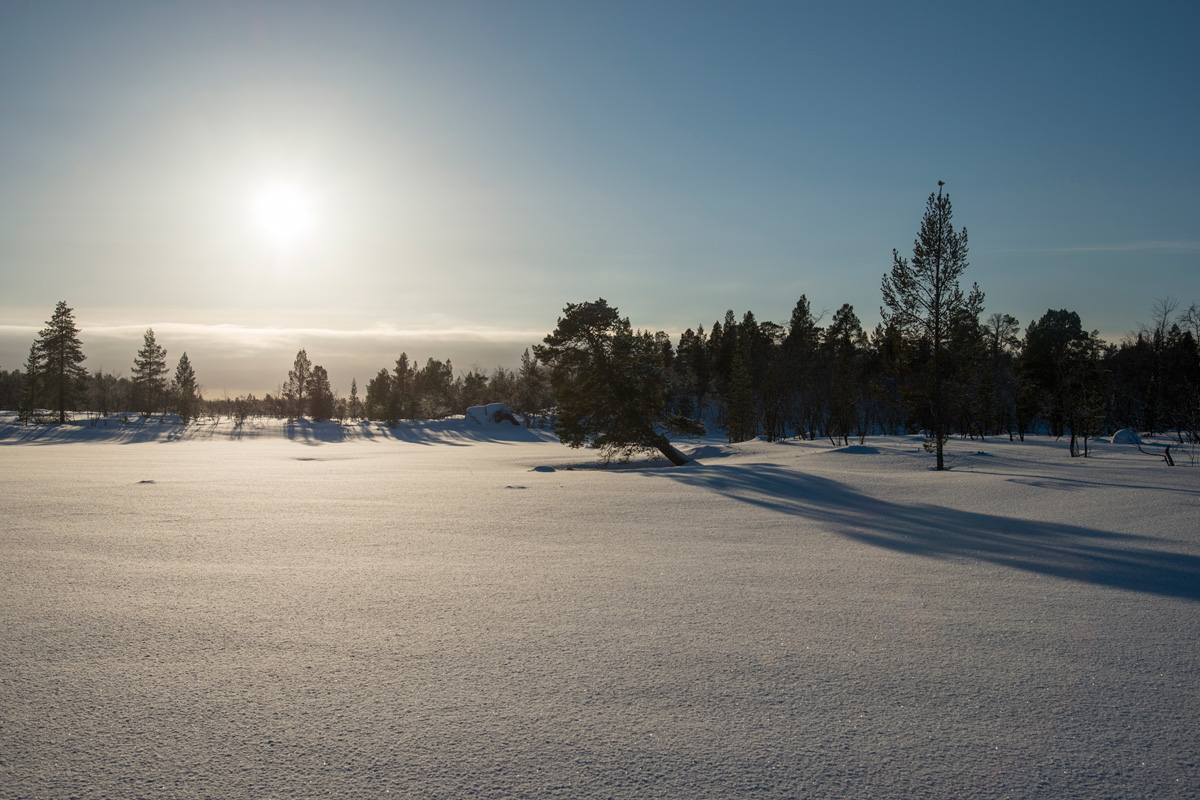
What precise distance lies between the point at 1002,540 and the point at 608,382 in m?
15.9

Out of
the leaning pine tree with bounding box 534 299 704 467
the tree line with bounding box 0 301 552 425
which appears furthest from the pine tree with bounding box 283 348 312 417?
the leaning pine tree with bounding box 534 299 704 467

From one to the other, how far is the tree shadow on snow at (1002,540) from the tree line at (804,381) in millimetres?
8429

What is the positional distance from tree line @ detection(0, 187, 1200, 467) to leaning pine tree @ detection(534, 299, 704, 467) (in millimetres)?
54

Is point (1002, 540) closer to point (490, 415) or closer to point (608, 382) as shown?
point (608, 382)

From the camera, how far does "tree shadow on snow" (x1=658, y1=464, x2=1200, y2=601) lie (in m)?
5.62

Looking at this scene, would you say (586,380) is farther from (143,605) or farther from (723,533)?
(143,605)

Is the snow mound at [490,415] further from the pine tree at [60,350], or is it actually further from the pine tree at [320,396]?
Answer: the pine tree at [60,350]

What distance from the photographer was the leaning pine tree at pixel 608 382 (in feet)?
73.0

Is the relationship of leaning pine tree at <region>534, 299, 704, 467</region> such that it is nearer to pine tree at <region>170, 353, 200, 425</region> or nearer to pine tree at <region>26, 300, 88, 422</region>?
pine tree at <region>26, 300, 88, 422</region>

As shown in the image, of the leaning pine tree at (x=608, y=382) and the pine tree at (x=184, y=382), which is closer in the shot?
the leaning pine tree at (x=608, y=382)

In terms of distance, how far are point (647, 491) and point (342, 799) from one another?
31.9 ft

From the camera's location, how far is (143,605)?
4.54 meters

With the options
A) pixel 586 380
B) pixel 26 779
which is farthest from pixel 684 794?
pixel 586 380

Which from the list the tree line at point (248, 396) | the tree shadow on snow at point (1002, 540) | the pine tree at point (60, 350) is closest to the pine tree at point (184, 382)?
Answer: the tree line at point (248, 396)
